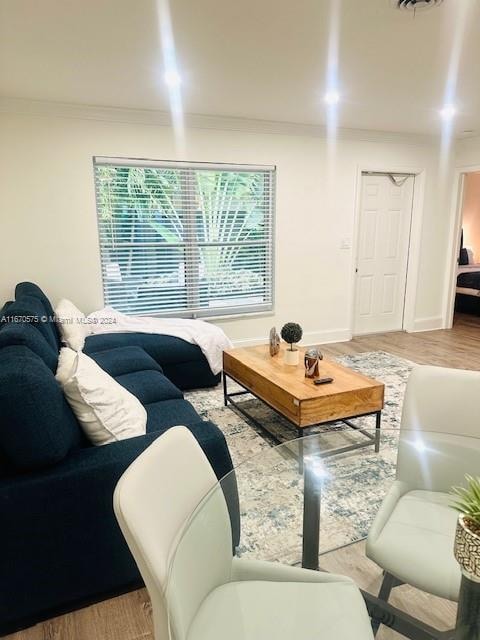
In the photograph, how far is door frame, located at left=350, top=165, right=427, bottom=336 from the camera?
5.14m

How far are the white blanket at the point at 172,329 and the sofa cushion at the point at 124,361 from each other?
48cm

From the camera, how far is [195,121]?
420 cm

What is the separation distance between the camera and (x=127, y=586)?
166 centimetres

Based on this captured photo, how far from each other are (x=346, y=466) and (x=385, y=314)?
12.2 ft

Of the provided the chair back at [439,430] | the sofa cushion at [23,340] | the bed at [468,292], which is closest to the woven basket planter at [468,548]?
the chair back at [439,430]

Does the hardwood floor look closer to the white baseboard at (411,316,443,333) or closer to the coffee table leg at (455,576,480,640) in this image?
the coffee table leg at (455,576,480,640)

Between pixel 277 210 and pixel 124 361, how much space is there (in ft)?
8.56

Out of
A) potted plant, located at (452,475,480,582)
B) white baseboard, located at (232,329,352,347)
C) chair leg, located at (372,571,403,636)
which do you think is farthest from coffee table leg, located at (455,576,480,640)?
white baseboard, located at (232,329,352,347)

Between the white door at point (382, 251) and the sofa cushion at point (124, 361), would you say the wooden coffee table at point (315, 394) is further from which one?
the white door at point (382, 251)

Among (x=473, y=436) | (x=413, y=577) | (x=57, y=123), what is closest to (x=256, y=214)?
(x=57, y=123)

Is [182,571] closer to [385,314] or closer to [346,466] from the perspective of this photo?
[346,466]

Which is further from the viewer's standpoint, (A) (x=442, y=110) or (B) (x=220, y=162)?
(B) (x=220, y=162)

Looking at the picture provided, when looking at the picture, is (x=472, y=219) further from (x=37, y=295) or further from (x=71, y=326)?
(x=37, y=295)

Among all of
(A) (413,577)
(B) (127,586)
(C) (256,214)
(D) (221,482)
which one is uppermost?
(C) (256,214)
